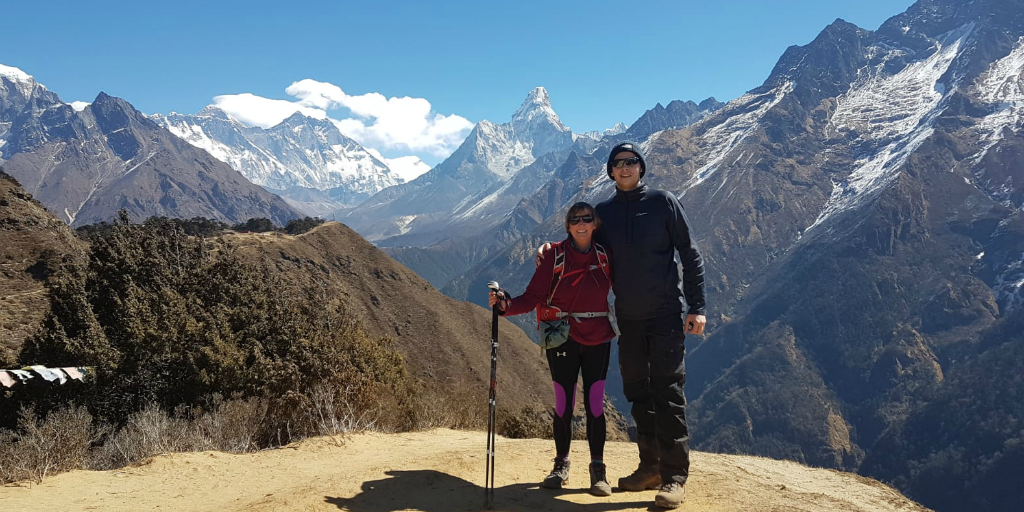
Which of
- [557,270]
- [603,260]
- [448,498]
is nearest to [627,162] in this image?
[603,260]

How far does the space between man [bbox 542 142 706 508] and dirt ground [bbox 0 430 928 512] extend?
45 centimetres

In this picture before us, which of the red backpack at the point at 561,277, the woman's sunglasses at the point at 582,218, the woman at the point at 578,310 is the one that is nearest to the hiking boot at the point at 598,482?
the woman at the point at 578,310

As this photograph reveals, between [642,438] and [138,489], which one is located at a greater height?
[642,438]

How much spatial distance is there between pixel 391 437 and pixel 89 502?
4.14 meters

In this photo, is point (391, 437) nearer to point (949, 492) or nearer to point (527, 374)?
point (527, 374)

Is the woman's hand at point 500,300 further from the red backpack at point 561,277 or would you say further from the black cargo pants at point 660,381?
the black cargo pants at point 660,381

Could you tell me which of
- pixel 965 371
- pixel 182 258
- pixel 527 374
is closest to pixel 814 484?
pixel 182 258

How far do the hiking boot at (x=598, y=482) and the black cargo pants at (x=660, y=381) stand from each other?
1.83 ft

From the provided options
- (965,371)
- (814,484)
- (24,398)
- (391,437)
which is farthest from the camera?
(965,371)

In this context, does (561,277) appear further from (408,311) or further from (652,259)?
(408,311)

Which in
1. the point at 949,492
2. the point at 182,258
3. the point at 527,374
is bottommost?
the point at 949,492

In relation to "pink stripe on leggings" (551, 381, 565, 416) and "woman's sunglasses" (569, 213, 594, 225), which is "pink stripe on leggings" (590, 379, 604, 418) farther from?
"woman's sunglasses" (569, 213, 594, 225)

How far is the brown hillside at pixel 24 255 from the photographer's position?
24719 millimetres

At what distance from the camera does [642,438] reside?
20.7 ft
